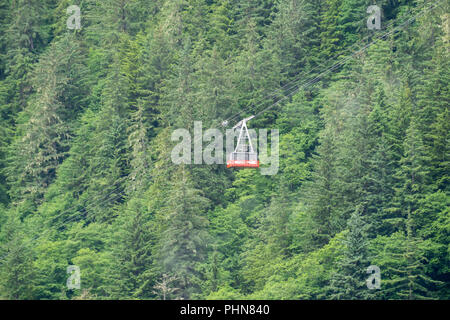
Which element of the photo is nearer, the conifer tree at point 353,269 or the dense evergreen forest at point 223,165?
the conifer tree at point 353,269

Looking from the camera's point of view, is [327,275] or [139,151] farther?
[139,151]

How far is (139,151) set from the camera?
78.5 meters

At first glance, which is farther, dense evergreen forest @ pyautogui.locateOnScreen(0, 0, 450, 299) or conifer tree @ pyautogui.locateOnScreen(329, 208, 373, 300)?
dense evergreen forest @ pyautogui.locateOnScreen(0, 0, 450, 299)

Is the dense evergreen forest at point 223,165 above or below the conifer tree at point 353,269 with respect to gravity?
above

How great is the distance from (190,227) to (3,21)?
3944 centimetres

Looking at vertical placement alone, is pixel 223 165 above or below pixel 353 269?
above

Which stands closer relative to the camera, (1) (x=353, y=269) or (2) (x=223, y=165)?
(1) (x=353, y=269)

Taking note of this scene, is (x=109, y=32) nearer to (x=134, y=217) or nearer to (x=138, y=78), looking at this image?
(x=138, y=78)

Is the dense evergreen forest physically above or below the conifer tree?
above

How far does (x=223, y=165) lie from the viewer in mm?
74562

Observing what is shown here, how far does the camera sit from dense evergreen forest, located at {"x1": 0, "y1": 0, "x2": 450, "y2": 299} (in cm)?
6562

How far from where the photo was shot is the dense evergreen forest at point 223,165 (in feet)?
215
